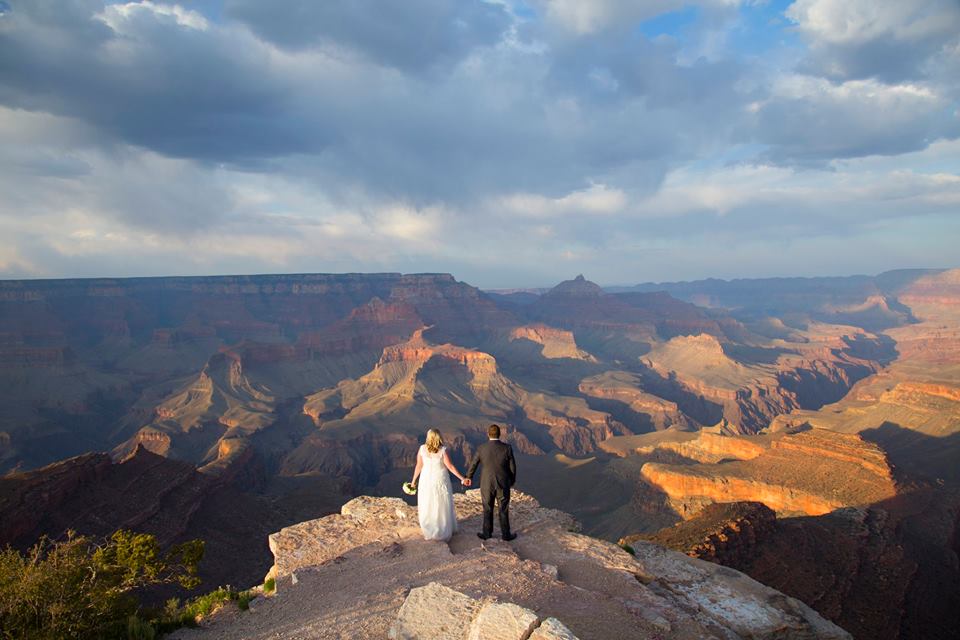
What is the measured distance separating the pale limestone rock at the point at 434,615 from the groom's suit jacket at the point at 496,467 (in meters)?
2.83

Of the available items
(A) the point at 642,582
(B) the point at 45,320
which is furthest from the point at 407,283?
(A) the point at 642,582

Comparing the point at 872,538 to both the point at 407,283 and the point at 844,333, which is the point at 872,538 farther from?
the point at 844,333

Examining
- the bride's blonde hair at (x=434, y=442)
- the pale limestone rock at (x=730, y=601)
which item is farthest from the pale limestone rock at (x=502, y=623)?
the pale limestone rock at (x=730, y=601)

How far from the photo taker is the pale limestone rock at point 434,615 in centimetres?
783

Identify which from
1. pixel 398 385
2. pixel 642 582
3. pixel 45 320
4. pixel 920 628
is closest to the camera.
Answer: pixel 642 582

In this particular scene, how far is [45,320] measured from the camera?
138 m

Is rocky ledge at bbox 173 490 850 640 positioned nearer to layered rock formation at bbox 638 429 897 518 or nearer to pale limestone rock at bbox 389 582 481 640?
pale limestone rock at bbox 389 582 481 640

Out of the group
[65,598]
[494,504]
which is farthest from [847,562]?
[65,598]

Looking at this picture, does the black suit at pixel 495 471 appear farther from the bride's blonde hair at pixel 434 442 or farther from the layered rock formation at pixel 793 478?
the layered rock formation at pixel 793 478

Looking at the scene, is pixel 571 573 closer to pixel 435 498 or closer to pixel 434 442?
pixel 435 498

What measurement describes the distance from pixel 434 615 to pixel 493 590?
148 centimetres

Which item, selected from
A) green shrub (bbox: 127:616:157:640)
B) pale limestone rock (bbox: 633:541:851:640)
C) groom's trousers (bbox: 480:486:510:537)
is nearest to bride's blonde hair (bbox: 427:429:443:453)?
groom's trousers (bbox: 480:486:510:537)

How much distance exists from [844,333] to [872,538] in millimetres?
197716

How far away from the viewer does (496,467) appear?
1139cm
